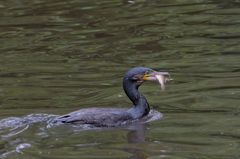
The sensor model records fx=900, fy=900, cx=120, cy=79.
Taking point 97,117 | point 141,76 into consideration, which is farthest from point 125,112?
point 141,76

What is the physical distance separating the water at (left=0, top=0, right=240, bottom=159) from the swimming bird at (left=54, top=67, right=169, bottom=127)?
0.17m

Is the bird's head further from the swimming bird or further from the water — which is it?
the water

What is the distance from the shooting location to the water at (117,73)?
37.0ft

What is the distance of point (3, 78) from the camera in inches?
624

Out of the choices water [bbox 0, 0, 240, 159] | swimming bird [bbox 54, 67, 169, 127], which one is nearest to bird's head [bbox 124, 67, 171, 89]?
swimming bird [bbox 54, 67, 169, 127]

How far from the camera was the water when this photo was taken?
11.3m

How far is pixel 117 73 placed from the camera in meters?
15.9

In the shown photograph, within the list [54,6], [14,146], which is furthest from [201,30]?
[14,146]

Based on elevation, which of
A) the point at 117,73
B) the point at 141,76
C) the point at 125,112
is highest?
the point at 141,76

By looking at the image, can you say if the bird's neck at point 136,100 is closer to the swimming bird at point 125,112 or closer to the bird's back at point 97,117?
the swimming bird at point 125,112

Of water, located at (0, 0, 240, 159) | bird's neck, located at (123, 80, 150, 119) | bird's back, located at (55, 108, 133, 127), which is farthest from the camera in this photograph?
bird's neck, located at (123, 80, 150, 119)

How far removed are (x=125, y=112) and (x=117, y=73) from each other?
134 inches

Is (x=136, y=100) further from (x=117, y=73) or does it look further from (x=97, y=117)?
A: (x=117, y=73)

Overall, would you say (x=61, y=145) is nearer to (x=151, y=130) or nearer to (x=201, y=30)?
(x=151, y=130)
